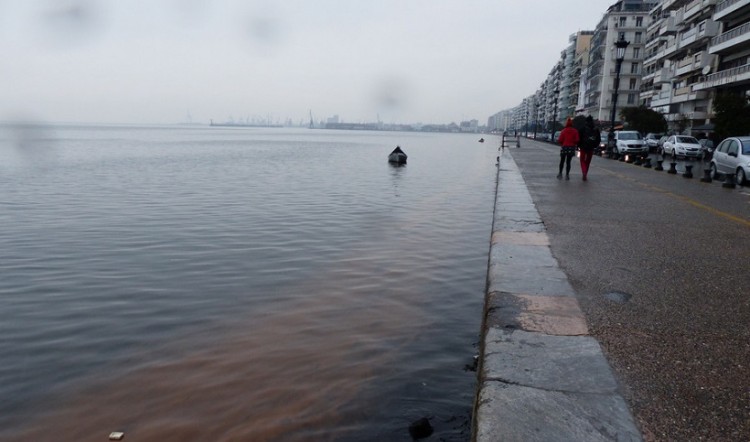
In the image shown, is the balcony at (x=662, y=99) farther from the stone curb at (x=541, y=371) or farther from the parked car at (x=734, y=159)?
the stone curb at (x=541, y=371)

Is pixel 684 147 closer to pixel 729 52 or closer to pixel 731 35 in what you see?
pixel 731 35

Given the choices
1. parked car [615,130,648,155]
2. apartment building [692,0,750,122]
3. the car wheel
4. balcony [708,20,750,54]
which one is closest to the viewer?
the car wheel

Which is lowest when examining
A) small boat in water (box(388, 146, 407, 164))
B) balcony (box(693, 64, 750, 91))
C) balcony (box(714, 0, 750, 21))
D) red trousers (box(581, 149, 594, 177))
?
small boat in water (box(388, 146, 407, 164))

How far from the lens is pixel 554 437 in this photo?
264 centimetres

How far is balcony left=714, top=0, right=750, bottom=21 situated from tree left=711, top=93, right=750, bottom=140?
1331 centimetres

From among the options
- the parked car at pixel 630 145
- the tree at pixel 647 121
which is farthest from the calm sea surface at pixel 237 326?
the tree at pixel 647 121

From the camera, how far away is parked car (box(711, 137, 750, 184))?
653 inches

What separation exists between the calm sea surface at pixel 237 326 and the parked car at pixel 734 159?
9.27 meters

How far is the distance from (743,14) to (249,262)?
49.8 metres

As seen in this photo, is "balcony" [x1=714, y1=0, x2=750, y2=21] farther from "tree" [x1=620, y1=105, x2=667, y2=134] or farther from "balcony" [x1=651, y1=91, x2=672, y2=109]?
"balcony" [x1=651, y1=91, x2=672, y2=109]

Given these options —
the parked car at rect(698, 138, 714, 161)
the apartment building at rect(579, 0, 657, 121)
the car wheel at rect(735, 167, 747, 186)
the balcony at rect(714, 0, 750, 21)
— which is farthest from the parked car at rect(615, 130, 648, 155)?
the apartment building at rect(579, 0, 657, 121)

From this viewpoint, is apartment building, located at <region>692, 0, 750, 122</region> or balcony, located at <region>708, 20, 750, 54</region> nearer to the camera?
balcony, located at <region>708, 20, 750, 54</region>

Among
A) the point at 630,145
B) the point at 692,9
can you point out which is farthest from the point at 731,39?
the point at 630,145

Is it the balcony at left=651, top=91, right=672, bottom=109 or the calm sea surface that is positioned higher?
the balcony at left=651, top=91, right=672, bottom=109
